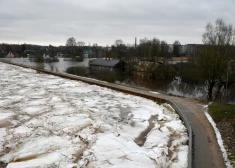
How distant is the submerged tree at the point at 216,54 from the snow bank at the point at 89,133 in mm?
13029

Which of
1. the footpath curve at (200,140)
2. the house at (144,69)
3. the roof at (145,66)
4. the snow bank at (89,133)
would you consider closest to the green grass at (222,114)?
the footpath curve at (200,140)

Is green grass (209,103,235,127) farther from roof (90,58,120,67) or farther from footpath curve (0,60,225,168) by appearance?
roof (90,58,120,67)

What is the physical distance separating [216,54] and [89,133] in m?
18.9

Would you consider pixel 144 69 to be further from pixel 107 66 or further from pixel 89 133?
pixel 89 133

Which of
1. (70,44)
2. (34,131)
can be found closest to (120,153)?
(34,131)

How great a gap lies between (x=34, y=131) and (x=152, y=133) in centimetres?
417

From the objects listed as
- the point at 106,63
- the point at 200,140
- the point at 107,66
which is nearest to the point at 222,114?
the point at 200,140

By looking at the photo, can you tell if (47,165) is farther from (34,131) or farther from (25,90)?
(25,90)

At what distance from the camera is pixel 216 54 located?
2197 cm

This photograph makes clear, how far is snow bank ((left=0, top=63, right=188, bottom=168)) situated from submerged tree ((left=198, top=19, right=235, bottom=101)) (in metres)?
13.0

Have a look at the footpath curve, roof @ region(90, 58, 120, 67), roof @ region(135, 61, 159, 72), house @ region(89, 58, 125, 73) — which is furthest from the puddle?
roof @ region(90, 58, 120, 67)

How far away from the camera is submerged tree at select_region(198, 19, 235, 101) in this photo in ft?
71.6

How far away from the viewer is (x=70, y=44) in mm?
119625

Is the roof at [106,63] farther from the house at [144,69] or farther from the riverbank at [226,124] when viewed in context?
the riverbank at [226,124]
